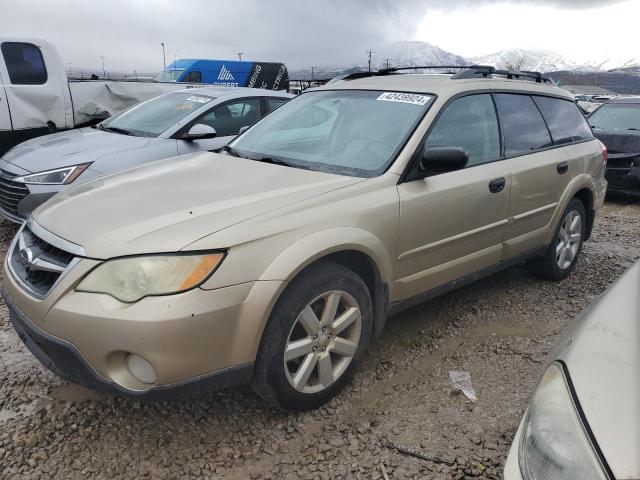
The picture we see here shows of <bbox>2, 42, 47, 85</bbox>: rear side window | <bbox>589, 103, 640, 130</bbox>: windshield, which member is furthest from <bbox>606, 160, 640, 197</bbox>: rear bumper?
<bbox>2, 42, 47, 85</bbox>: rear side window

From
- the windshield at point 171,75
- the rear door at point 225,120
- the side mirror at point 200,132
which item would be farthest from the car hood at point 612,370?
the windshield at point 171,75

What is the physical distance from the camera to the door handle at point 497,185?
3.28 meters

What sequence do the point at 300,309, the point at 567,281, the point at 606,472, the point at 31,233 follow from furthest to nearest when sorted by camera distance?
1. the point at 567,281
2. the point at 31,233
3. the point at 300,309
4. the point at 606,472

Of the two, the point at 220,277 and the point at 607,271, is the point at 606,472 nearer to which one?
the point at 220,277

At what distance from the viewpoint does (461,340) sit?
3408 millimetres

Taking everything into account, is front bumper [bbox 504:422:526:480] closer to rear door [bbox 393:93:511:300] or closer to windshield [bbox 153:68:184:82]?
rear door [bbox 393:93:511:300]

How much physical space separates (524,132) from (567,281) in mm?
1560

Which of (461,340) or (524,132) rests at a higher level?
(524,132)

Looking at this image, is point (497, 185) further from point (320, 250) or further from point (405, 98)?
point (320, 250)

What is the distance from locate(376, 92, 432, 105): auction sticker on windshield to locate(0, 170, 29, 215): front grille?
334cm

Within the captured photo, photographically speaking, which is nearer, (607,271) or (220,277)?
(220,277)

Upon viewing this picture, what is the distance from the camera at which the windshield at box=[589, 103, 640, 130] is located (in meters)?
8.57

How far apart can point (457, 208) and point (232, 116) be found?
3.54 meters

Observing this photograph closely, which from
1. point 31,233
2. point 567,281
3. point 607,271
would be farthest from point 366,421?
point 607,271
